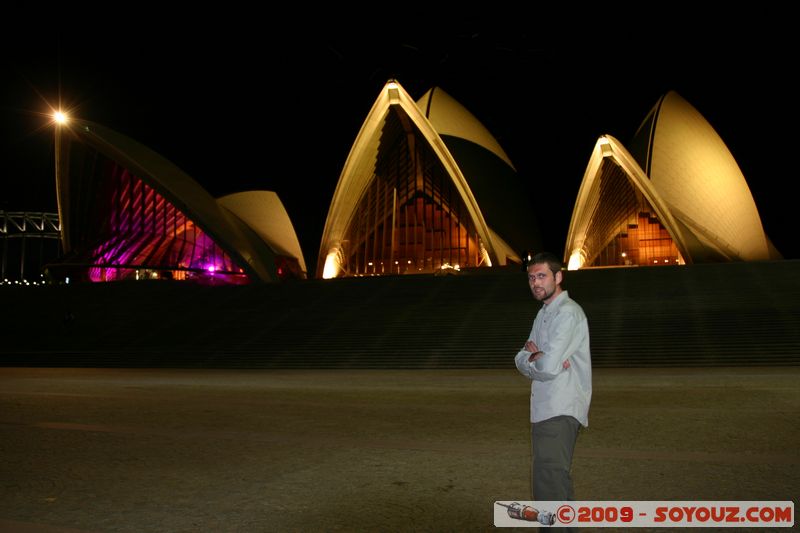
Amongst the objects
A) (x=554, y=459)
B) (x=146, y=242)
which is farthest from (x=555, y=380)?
(x=146, y=242)

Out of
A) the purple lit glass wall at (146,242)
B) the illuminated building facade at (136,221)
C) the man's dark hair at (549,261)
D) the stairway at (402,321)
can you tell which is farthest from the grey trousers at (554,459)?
the purple lit glass wall at (146,242)

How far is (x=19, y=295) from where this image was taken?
22391 mm

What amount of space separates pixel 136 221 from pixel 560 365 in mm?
32642

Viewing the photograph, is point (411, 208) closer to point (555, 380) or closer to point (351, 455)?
point (351, 455)

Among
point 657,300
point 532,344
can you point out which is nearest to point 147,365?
point 657,300

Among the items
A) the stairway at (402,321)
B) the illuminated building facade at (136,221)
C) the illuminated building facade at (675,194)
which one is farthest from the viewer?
the illuminated building facade at (675,194)

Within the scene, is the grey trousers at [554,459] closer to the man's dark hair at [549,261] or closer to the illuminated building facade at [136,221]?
the man's dark hair at [549,261]

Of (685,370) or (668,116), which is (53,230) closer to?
(668,116)

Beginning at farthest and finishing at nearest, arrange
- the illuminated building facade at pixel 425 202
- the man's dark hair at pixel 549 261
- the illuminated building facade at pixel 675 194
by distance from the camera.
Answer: the illuminated building facade at pixel 425 202
the illuminated building facade at pixel 675 194
the man's dark hair at pixel 549 261

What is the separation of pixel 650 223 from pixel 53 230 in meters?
41.3

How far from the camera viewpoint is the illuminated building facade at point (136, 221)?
2892 cm

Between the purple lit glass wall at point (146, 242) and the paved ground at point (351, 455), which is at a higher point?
the purple lit glass wall at point (146, 242)

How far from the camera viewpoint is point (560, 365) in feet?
8.25

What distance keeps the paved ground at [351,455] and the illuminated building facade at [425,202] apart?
2407 centimetres
